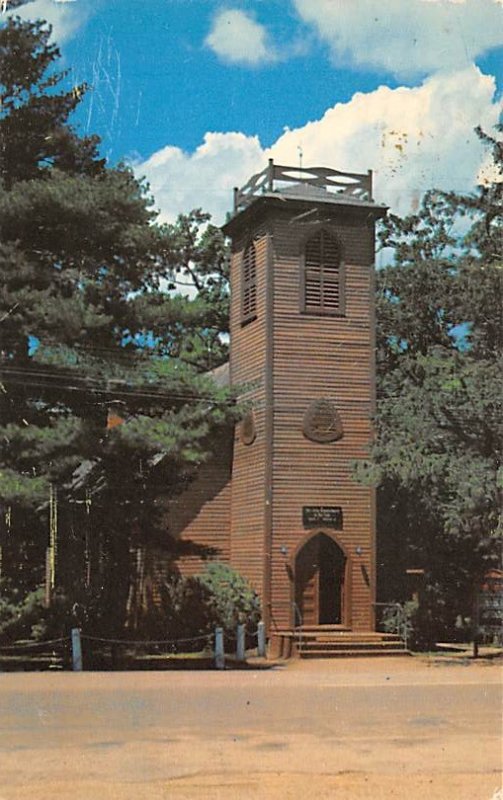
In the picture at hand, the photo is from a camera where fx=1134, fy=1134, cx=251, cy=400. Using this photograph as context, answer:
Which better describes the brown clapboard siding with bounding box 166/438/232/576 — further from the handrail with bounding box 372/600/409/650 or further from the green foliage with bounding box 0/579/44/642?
the green foliage with bounding box 0/579/44/642

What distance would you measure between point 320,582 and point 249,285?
828 centimetres

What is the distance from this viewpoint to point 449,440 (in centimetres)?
2594

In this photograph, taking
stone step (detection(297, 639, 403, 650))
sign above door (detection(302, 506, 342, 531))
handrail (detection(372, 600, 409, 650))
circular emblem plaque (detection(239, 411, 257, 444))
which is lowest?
stone step (detection(297, 639, 403, 650))

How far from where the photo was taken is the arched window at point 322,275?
1189 inches

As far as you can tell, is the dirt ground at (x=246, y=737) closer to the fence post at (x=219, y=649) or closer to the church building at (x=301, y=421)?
the fence post at (x=219, y=649)

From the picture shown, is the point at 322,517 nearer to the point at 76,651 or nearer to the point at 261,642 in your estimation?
the point at 261,642

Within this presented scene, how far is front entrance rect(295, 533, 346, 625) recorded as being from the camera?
2908cm

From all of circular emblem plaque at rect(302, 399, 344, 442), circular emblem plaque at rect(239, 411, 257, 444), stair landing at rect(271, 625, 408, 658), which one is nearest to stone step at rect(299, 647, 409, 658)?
stair landing at rect(271, 625, 408, 658)

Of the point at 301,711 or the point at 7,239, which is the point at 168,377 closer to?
the point at 7,239

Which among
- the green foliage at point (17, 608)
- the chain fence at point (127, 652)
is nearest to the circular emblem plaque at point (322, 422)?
the chain fence at point (127, 652)

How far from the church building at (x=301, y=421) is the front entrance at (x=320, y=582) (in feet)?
0.09

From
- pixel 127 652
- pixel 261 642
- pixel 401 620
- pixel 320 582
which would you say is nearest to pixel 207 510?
pixel 320 582

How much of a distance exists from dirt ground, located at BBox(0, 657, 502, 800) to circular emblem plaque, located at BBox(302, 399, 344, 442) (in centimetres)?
813

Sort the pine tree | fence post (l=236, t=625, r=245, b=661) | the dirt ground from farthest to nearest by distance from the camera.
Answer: fence post (l=236, t=625, r=245, b=661) → the pine tree → the dirt ground
